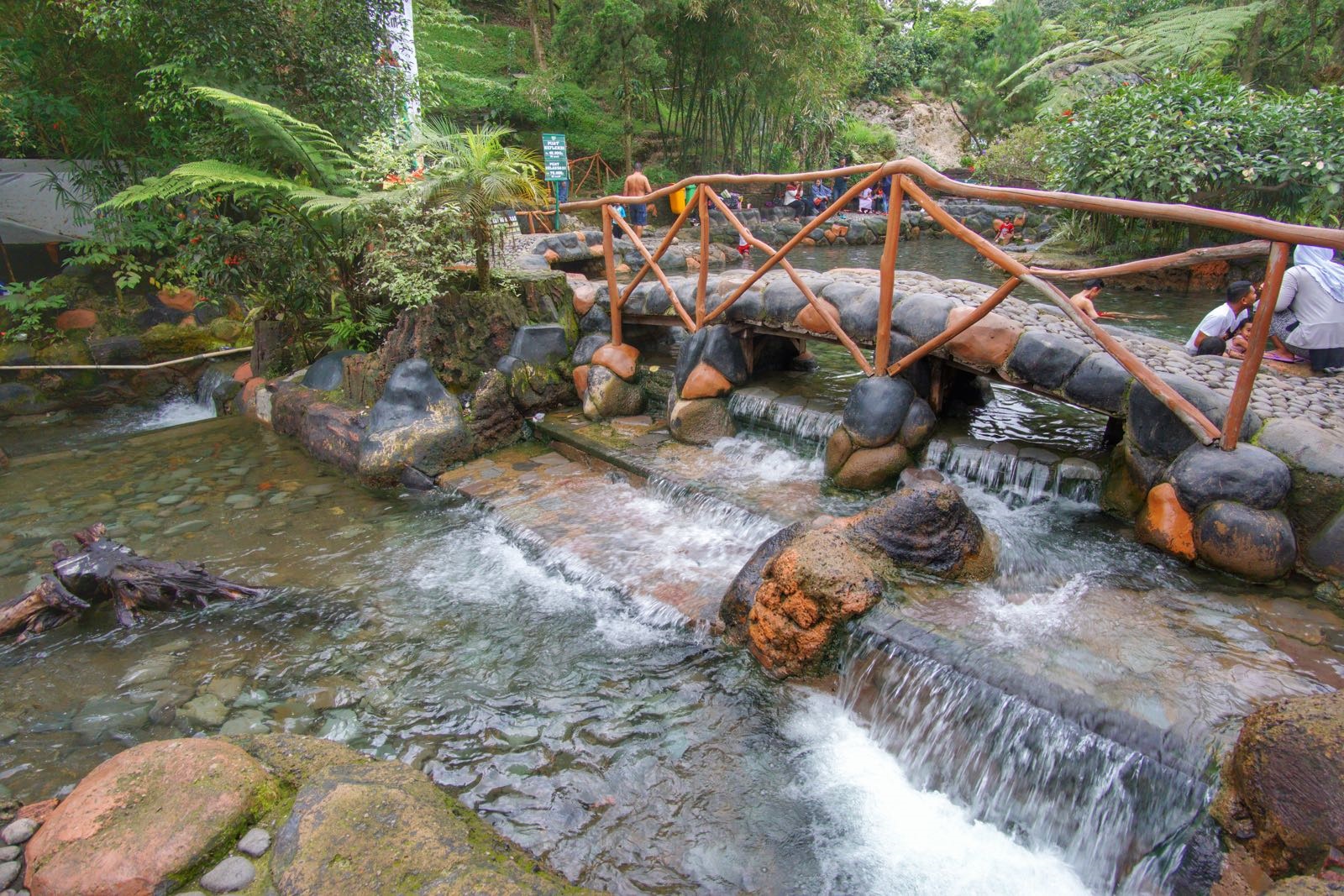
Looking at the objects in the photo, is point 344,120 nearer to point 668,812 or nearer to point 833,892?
point 668,812

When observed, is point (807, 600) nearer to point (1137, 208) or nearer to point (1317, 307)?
point (1137, 208)

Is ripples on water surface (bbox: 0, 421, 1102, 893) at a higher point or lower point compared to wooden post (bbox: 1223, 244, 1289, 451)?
lower

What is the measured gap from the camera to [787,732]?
12.1 ft

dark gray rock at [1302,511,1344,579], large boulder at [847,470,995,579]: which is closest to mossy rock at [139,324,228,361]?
large boulder at [847,470,995,579]

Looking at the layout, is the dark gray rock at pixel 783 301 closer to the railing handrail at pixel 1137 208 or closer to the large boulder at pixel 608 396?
the railing handrail at pixel 1137 208

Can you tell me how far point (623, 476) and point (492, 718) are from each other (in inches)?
111

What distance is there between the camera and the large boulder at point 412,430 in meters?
6.70

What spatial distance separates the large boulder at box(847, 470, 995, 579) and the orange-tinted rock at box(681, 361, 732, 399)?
2.77 m

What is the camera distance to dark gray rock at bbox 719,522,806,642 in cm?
422

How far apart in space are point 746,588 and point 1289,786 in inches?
94.3

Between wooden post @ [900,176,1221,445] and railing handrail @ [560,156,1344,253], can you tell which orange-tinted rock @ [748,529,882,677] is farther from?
railing handrail @ [560,156,1344,253]

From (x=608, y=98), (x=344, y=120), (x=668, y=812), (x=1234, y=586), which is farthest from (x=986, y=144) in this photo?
(x=668, y=812)

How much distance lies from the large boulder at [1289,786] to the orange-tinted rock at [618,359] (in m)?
5.62

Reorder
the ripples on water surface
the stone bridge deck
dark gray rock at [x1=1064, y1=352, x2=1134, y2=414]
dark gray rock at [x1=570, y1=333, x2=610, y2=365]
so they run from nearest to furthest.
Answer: the ripples on water surface < the stone bridge deck < dark gray rock at [x1=1064, y1=352, x2=1134, y2=414] < dark gray rock at [x1=570, y1=333, x2=610, y2=365]
